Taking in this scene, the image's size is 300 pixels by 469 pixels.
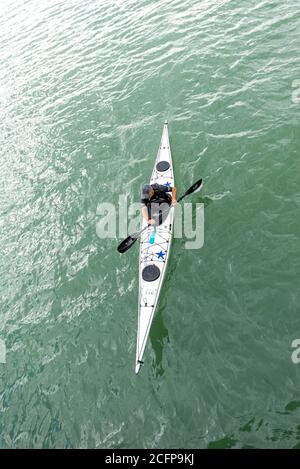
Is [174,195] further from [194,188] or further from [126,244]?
[126,244]

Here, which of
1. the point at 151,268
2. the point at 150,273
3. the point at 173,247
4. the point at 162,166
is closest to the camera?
the point at 150,273

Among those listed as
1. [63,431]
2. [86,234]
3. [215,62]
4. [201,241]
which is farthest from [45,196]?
[215,62]

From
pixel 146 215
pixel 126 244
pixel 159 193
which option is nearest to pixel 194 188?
pixel 159 193

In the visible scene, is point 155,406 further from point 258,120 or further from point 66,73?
point 66,73

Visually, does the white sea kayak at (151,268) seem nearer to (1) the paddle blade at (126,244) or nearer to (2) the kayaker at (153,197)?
(2) the kayaker at (153,197)

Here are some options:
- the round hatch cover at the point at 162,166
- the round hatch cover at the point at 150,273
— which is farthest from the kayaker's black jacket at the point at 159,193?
the round hatch cover at the point at 150,273
